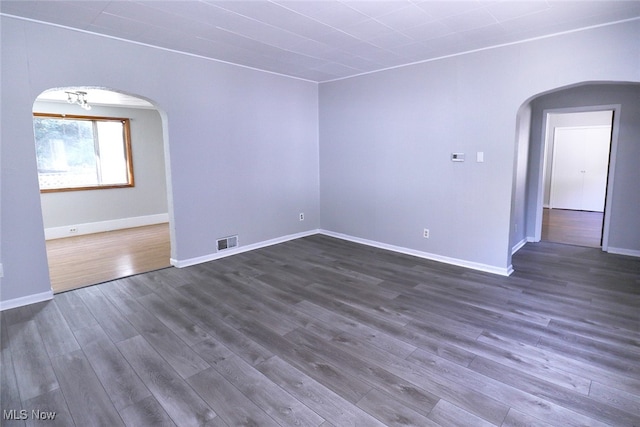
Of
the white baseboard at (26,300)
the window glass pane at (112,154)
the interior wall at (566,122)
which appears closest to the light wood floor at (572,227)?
the interior wall at (566,122)

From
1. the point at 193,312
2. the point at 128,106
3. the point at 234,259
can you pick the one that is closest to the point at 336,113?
the point at 234,259

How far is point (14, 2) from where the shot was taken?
2.73m

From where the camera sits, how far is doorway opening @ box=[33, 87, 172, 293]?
5.45 meters

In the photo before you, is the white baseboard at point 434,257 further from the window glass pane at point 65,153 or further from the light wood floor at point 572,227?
the window glass pane at point 65,153

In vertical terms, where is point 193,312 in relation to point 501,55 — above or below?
below

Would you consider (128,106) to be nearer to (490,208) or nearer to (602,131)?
(490,208)

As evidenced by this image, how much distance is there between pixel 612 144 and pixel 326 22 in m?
4.44

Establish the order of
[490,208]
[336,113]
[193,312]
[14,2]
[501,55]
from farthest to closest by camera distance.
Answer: [336,113], [490,208], [501,55], [193,312], [14,2]

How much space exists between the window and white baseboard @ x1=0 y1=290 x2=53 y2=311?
349 cm

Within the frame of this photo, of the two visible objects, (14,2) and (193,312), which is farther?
(193,312)

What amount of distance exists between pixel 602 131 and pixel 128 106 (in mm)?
10709
